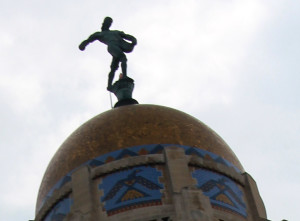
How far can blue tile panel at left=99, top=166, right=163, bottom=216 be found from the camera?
16.2 metres

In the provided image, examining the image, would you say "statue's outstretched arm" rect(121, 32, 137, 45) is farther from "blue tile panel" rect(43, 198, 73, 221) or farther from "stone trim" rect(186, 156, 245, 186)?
"blue tile panel" rect(43, 198, 73, 221)

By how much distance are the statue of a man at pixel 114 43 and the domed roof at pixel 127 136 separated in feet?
Answer: 8.46

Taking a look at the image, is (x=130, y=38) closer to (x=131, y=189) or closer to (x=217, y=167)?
(x=217, y=167)

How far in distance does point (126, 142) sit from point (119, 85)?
3776 mm

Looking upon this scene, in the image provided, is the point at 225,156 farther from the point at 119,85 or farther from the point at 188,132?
the point at 119,85

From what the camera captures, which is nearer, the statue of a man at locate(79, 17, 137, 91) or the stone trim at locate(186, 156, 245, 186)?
the stone trim at locate(186, 156, 245, 186)

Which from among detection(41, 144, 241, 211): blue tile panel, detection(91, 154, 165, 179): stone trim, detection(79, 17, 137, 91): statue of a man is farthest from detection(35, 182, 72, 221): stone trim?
detection(79, 17, 137, 91): statue of a man

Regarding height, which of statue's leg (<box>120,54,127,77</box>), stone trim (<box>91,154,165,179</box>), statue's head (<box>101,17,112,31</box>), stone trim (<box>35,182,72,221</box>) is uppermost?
statue's head (<box>101,17,112,31</box>)

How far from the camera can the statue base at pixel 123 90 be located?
2034 cm

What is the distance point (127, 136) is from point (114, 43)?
4.72m

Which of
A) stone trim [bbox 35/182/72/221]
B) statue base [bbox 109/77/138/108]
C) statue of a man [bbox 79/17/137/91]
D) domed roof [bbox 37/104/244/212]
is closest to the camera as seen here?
stone trim [bbox 35/182/72/221]

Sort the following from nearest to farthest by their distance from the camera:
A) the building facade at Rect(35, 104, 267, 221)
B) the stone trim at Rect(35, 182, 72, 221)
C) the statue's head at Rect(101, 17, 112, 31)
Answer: the building facade at Rect(35, 104, 267, 221) < the stone trim at Rect(35, 182, 72, 221) < the statue's head at Rect(101, 17, 112, 31)

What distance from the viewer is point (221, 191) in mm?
17031

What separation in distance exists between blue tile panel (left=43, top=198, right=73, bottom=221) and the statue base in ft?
13.5
